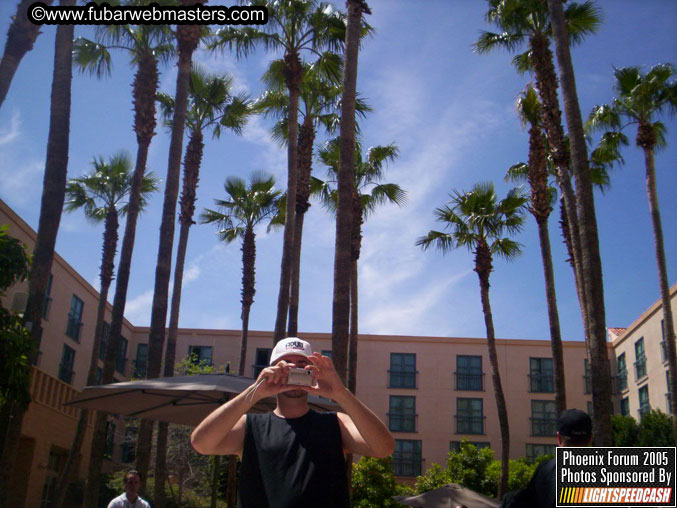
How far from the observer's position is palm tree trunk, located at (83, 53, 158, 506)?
14892 mm

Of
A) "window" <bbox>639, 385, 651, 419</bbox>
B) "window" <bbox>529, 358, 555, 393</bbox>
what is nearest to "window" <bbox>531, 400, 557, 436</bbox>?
"window" <bbox>529, 358, 555, 393</bbox>

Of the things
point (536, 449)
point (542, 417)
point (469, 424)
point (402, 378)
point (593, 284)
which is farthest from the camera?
point (402, 378)

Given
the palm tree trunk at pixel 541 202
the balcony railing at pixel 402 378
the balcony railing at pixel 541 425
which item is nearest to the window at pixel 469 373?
the balcony railing at pixel 402 378

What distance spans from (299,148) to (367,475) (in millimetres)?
10565

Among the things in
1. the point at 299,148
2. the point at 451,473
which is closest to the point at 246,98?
the point at 299,148

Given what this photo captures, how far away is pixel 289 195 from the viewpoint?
62.3 ft

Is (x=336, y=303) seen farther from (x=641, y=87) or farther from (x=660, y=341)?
(x=660, y=341)

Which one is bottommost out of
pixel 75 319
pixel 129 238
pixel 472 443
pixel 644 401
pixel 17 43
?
pixel 472 443

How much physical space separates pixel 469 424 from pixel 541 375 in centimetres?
487

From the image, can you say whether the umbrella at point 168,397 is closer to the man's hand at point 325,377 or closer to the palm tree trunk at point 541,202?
the man's hand at point 325,377

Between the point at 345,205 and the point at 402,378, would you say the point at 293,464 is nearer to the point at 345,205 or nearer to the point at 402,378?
the point at 345,205

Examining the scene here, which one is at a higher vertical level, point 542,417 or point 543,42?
point 543,42

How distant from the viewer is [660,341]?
101 feet

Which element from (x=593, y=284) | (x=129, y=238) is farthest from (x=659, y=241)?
(x=129, y=238)
